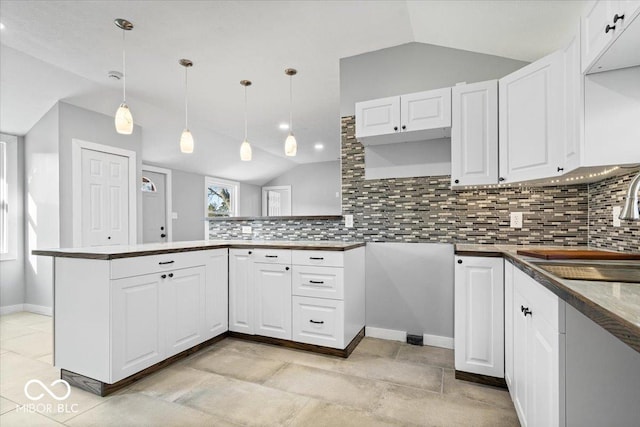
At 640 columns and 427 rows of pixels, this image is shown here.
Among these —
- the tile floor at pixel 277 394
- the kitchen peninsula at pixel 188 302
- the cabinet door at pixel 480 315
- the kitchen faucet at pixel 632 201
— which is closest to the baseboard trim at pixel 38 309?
the tile floor at pixel 277 394

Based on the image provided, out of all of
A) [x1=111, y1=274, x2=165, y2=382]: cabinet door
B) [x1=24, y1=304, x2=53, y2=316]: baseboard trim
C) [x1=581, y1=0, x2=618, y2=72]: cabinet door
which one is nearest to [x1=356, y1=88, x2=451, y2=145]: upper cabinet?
[x1=581, y1=0, x2=618, y2=72]: cabinet door

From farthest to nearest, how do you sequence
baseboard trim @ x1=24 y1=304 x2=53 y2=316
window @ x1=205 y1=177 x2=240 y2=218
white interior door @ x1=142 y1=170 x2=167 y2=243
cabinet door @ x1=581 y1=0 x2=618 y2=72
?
window @ x1=205 y1=177 x2=240 y2=218
white interior door @ x1=142 y1=170 x2=167 y2=243
baseboard trim @ x1=24 y1=304 x2=53 y2=316
cabinet door @ x1=581 y1=0 x2=618 y2=72

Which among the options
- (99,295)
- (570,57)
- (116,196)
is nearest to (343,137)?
(570,57)

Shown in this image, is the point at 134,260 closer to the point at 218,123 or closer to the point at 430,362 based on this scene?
the point at 430,362

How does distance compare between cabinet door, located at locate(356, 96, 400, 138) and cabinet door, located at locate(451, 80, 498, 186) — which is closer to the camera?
cabinet door, located at locate(451, 80, 498, 186)

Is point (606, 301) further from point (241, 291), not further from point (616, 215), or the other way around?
point (241, 291)

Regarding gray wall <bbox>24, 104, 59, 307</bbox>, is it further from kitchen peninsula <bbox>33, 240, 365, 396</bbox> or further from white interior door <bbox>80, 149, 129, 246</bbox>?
kitchen peninsula <bbox>33, 240, 365, 396</bbox>

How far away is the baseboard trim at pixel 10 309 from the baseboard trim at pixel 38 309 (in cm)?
6

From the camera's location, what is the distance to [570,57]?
67.4 inches

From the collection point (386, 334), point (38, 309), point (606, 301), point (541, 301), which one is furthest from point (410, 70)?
point (38, 309)

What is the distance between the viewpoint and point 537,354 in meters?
1.24

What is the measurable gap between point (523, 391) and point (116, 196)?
4.73 meters

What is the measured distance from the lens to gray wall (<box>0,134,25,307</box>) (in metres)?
3.91

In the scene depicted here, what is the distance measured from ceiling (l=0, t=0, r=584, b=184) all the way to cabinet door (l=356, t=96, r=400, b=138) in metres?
0.59
